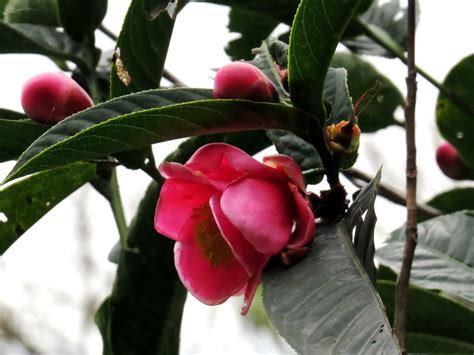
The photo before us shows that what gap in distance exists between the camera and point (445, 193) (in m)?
1.39

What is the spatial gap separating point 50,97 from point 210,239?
0.74 feet

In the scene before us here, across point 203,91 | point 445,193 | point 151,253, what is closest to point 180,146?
point 151,253

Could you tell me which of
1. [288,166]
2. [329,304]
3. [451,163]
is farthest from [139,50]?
[451,163]

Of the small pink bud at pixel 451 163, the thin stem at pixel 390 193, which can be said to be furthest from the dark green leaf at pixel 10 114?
the small pink bud at pixel 451 163

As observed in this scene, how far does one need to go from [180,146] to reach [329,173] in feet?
0.89

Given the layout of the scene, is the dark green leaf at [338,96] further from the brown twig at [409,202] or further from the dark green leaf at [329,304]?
the dark green leaf at [329,304]

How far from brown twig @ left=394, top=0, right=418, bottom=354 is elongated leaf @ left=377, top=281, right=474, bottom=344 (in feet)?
1.00

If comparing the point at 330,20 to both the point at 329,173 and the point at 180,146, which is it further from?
the point at 180,146

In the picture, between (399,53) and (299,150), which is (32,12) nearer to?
(299,150)

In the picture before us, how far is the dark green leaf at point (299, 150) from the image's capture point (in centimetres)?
85

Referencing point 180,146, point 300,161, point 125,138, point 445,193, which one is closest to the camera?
point 125,138

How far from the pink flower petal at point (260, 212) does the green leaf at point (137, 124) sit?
0.05 m

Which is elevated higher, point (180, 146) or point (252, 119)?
point (252, 119)

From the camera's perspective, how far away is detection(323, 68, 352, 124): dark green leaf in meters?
0.86
